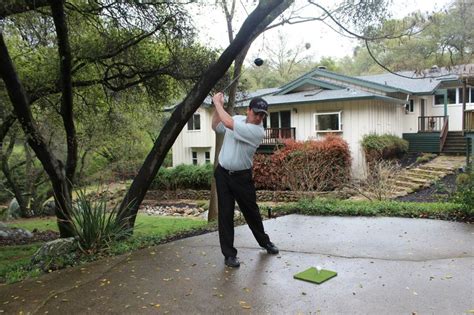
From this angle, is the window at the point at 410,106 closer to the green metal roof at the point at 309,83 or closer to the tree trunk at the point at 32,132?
the green metal roof at the point at 309,83

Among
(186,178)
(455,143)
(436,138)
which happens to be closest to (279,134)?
(186,178)

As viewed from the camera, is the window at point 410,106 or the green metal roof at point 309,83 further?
the window at point 410,106

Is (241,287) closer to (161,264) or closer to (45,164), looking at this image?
(161,264)

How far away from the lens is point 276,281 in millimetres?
3762

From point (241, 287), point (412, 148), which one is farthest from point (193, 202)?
point (241, 287)

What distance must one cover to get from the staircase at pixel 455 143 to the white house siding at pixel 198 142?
12442mm

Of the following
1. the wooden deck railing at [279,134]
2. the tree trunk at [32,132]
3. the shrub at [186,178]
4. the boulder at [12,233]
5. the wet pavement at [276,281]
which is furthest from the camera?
the wooden deck railing at [279,134]

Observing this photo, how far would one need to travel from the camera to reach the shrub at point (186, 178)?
19641 millimetres

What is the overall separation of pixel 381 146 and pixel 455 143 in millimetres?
5544

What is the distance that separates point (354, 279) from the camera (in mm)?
3752

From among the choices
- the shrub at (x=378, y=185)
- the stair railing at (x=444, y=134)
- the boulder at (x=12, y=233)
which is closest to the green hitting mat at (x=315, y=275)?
the shrub at (x=378, y=185)

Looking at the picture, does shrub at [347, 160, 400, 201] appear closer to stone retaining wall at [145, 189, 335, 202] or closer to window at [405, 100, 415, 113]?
stone retaining wall at [145, 189, 335, 202]

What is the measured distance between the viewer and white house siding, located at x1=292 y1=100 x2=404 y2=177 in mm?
18156

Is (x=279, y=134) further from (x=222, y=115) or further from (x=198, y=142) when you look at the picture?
(x=222, y=115)
